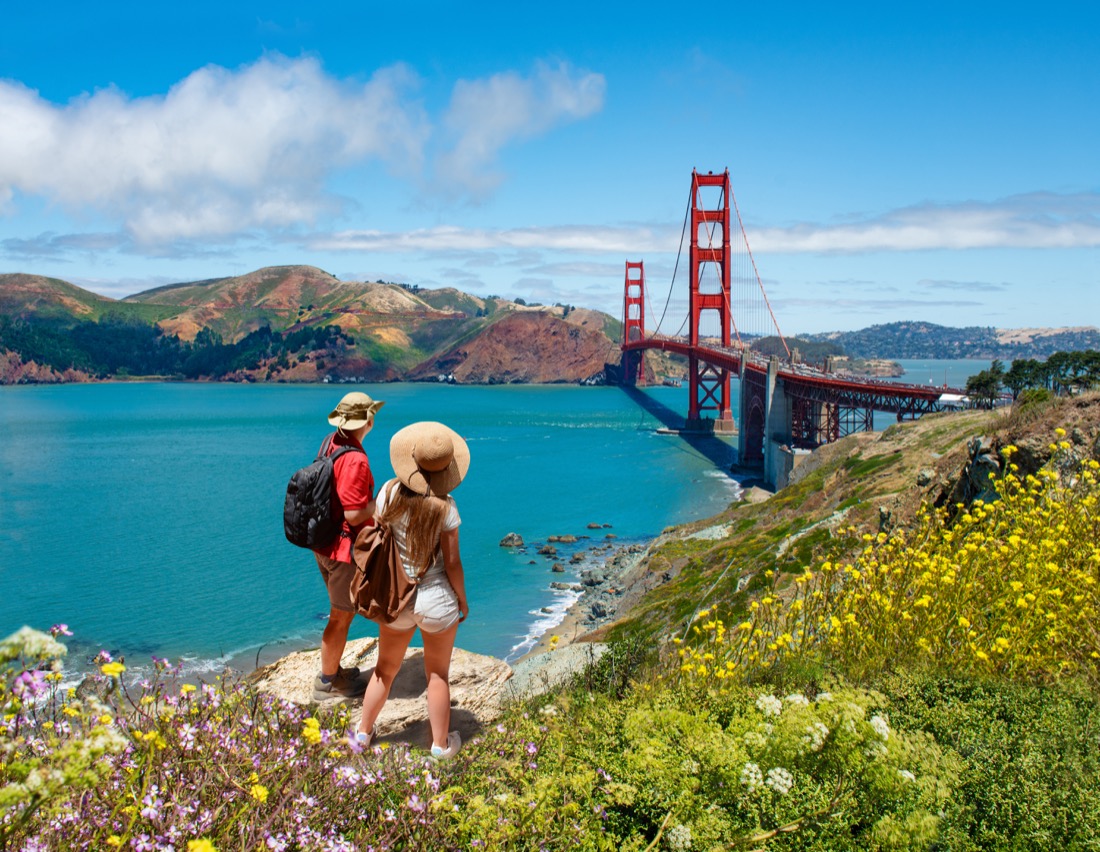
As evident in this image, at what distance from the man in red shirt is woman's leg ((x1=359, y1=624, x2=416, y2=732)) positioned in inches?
17.9

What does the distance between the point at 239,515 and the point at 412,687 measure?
41.0 metres

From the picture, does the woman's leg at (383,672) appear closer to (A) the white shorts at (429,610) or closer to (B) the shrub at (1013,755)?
(A) the white shorts at (429,610)

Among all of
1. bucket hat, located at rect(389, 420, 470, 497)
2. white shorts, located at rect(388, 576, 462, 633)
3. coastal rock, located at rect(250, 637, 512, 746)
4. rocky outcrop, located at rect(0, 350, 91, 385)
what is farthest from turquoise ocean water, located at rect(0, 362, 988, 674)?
rocky outcrop, located at rect(0, 350, 91, 385)

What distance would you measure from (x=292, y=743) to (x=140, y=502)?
49.0 m

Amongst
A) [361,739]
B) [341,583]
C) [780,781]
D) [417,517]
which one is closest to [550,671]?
[341,583]

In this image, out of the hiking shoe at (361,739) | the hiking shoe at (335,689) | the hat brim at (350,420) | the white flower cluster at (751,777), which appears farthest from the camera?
the hiking shoe at (335,689)

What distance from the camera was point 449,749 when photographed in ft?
15.4

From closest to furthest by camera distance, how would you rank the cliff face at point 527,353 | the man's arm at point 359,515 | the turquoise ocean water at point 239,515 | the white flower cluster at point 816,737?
the white flower cluster at point 816,737 < the man's arm at point 359,515 < the turquoise ocean water at point 239,515 < the cliff face at point 527,353

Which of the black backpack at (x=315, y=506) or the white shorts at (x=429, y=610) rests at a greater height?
the black backpack at (x=315, y=506)

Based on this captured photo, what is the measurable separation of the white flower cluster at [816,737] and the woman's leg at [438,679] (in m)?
2.09

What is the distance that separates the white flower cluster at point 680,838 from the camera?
3037mm

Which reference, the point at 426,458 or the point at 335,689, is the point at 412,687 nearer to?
the point at 335,689

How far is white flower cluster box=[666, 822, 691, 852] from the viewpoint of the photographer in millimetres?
3037

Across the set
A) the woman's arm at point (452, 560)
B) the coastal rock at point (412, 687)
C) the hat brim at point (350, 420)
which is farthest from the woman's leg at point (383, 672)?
the hat brim at point (350, 420)
